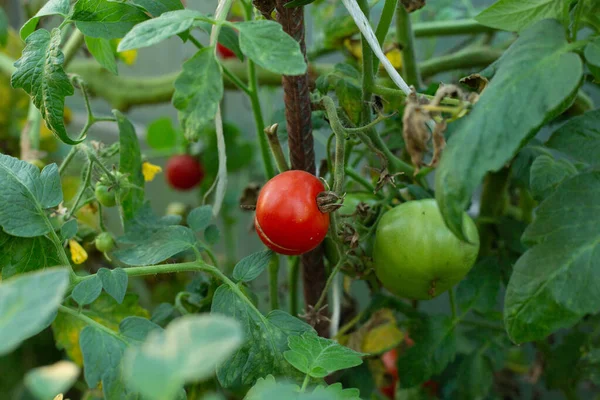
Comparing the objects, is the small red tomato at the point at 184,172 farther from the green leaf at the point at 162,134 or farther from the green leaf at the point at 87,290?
the green leaf at the point at 87,290

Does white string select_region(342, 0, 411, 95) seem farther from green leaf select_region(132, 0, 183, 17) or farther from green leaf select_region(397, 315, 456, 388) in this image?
green leaf select_region(397, 315, 456, 388)

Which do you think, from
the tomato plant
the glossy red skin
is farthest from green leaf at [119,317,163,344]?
the glossy red skin

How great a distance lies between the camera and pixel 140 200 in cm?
58

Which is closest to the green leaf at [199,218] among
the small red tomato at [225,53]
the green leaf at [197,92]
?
the green leaf at [197,92]

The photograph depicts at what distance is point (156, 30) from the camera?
12.7 inches

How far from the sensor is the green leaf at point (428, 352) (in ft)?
2.10

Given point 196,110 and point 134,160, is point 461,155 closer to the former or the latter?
point 196,110

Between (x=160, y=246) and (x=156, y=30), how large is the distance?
210 millimetres

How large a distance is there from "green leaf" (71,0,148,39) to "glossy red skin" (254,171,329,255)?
0.17 metres

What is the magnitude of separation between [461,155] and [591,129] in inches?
7.4

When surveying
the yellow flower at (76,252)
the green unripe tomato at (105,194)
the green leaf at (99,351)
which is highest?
the green unripe tomato at (105,194)

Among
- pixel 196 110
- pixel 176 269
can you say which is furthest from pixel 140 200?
pixel 196 110

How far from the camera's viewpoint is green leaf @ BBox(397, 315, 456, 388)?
0.64 metres

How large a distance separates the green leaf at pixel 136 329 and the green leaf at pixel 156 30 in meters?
0.19
